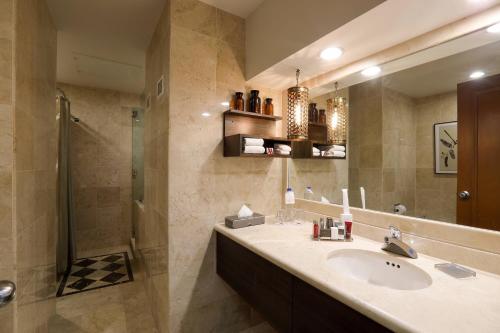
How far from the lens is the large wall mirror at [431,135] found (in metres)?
1.02

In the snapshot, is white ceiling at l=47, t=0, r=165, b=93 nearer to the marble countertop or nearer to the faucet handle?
the marble countertop

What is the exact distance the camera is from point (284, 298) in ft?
3.47

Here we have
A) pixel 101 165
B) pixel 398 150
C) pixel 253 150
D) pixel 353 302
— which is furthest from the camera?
pixel 101 165

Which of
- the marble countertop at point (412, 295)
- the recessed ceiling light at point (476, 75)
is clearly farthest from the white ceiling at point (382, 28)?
the marble countertop at point (412, 295)

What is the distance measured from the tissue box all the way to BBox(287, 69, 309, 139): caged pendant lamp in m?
0.63

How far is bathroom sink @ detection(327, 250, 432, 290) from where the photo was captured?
1.00 m

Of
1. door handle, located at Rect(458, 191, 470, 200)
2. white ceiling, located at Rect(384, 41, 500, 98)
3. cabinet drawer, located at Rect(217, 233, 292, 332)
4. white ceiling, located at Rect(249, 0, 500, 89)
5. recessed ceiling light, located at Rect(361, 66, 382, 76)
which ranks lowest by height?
cabinet drawer, located at Rect(217, 233, 292, 332)

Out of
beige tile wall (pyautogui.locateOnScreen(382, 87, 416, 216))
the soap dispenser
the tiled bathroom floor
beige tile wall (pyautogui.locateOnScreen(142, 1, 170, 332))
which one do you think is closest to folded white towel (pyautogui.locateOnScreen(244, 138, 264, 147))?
beige tile wall (pyautogui.locateOnScreen(142, 1, 170, 332))

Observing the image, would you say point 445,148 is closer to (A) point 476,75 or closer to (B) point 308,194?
(A) point 476,75

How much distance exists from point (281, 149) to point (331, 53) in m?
0.67

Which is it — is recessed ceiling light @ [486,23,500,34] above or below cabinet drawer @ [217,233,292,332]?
above

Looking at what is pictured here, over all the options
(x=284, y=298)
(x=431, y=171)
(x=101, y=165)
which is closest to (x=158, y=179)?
(x=284, y=298)

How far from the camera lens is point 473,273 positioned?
0.91m

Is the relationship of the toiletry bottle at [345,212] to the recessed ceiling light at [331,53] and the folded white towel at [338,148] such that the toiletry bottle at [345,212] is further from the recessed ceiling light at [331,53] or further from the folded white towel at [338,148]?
the recessed ceiling light at [331,53]
